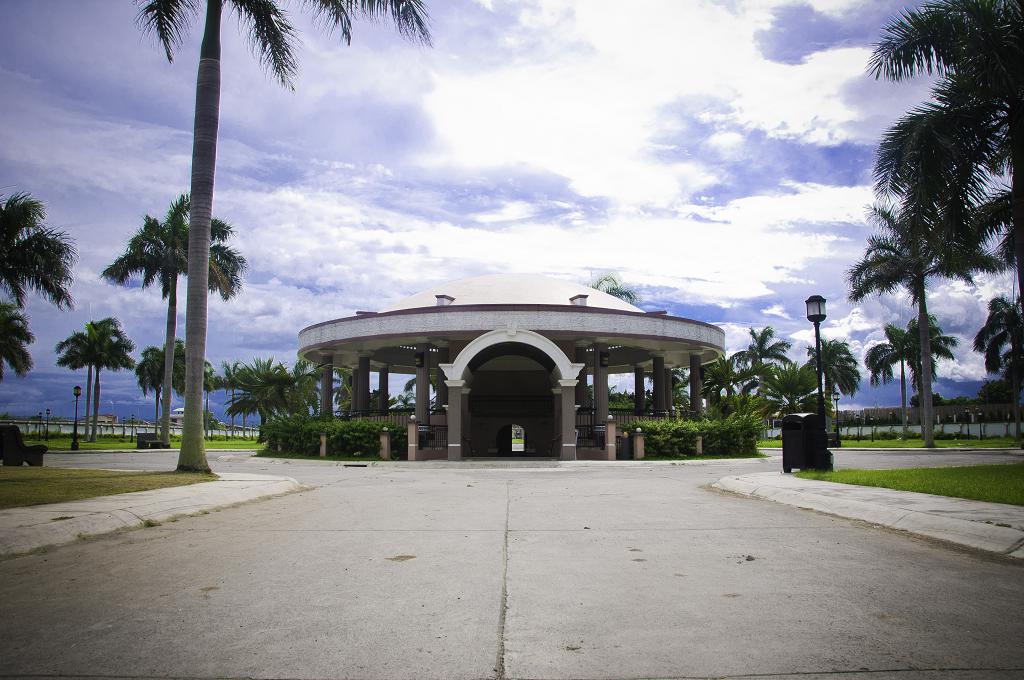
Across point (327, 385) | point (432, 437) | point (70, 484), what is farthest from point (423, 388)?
point (70, 484)

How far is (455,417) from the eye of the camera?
90.9ft

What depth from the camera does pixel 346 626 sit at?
13.9 ft

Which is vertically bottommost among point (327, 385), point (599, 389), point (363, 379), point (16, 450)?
point (16, 450)

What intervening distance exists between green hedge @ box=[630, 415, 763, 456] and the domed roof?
23.9ft

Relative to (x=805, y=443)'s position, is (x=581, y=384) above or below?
above

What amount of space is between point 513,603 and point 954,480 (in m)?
9.69

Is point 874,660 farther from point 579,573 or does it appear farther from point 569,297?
point 569,297

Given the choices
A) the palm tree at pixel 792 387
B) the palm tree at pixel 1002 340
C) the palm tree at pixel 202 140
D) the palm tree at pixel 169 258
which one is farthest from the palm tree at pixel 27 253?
the palm tree at pixel 1002 340

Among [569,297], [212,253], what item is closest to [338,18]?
[569,297]

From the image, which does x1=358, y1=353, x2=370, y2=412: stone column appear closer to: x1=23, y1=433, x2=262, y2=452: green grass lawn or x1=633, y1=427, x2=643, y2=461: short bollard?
x1=23, y1=433, x2=262, y2=452: green grass lawn

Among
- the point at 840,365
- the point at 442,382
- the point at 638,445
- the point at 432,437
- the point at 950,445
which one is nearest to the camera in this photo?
the point at 638,445

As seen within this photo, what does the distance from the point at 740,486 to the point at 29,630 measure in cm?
1202

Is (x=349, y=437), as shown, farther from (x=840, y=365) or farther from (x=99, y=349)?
(x=840, y=365)

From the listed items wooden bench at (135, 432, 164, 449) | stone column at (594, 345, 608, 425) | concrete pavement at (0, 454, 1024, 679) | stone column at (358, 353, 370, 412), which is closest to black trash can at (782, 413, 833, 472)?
concrete pavement at (0, 454, 1024, 679)
